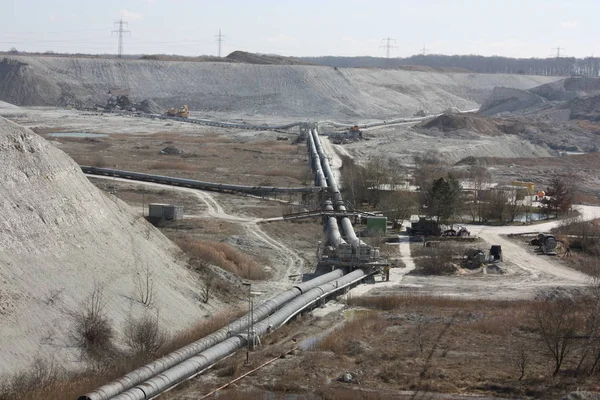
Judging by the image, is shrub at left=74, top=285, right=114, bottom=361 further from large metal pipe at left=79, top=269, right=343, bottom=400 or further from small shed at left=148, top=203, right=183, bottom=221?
small shed at left=148, top=203, right=183, bottom=221

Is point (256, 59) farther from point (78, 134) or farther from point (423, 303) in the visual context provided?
point (423, 303)

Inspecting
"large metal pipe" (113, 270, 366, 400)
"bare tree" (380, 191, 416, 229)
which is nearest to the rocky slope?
"bare tree" (380, 191, 416, 229)

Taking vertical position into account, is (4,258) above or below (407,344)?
above

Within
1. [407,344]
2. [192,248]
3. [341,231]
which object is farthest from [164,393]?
[341,231]

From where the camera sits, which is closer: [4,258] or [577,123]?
[4,258]

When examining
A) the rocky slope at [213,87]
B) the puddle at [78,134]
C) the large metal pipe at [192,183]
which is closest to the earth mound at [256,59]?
the rocky slope at [213,87]

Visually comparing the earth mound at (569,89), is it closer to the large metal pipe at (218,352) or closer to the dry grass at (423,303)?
the dry grass at (423,303)

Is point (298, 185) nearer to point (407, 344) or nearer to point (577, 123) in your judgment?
point (407, 344)
